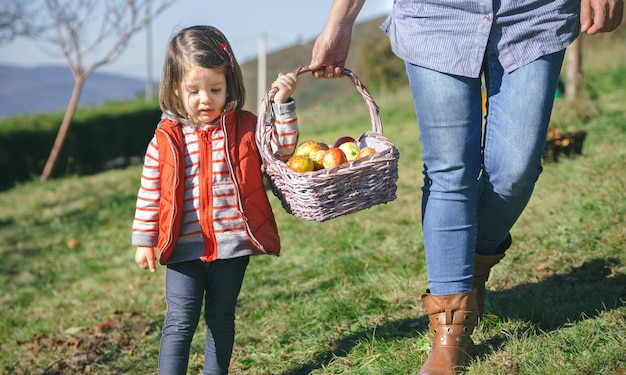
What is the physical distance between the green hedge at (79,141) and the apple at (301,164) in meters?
10.3

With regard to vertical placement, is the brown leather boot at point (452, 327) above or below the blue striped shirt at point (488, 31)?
below

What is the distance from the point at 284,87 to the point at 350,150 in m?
0.32

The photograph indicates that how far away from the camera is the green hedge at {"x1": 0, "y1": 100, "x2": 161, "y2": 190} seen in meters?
12.1

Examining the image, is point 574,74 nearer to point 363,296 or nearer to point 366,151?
point 363,296

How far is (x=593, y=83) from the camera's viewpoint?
9664 millimetres

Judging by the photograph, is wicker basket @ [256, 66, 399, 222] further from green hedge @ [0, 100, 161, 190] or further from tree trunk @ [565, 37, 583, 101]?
green hedge @ [0, 100, 161, 190]

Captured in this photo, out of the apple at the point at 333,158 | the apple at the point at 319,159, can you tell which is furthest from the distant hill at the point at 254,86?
the apple at the point at 333,158

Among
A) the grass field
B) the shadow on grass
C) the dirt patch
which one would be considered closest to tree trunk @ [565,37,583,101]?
the grass field

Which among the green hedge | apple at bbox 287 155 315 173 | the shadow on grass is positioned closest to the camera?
apple at bbox 287 155 315 173

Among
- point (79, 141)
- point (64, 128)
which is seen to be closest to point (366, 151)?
point (64, 128)

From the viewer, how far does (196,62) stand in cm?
245

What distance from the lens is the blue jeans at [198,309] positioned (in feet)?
8.02

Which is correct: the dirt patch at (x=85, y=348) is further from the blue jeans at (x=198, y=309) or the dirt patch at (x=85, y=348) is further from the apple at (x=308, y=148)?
the apple at (x=308, y=148)

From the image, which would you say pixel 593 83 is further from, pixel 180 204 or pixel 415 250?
pixel 180 204
